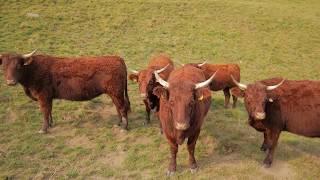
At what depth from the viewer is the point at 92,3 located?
22.5 m

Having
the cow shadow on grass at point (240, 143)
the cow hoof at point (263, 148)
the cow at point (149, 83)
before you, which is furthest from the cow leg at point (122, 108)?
the cow hoof at point (263, 148)

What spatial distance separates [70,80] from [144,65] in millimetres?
5772

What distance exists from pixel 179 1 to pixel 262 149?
56.4 ft

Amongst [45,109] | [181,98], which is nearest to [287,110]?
[181,98]

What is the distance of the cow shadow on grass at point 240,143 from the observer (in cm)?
917

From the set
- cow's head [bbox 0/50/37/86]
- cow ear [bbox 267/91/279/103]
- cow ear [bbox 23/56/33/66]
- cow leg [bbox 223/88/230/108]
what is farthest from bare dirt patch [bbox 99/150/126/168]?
cow leg [bbox 223/88/230/108]

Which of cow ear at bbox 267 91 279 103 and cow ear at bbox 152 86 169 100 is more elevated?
cow ear at bbox 152 86 169 100

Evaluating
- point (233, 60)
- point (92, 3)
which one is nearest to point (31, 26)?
point (92, 3)

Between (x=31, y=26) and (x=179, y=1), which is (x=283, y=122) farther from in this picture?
(x=179, y=1)

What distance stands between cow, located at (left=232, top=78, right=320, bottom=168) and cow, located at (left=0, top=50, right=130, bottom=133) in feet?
9.74

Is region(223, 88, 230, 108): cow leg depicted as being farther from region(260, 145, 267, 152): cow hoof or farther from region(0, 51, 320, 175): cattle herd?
region(260, 145, 267, 152): cow hoof

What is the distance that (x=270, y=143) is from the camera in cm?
870

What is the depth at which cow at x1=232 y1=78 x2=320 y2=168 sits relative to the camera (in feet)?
27.7

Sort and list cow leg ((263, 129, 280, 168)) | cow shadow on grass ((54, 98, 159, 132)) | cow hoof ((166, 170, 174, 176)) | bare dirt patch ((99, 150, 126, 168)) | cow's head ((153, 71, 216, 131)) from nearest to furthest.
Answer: cow's head ((153, 71, 216, 131)) < cow hoof ((166, 170, 174, 176)) < cow leg ((263, 129, 280, 168)) < bare dirt patch ((99, 150, 126, 168)) < cow shadow on grass ((54, 98, 159, 132))
